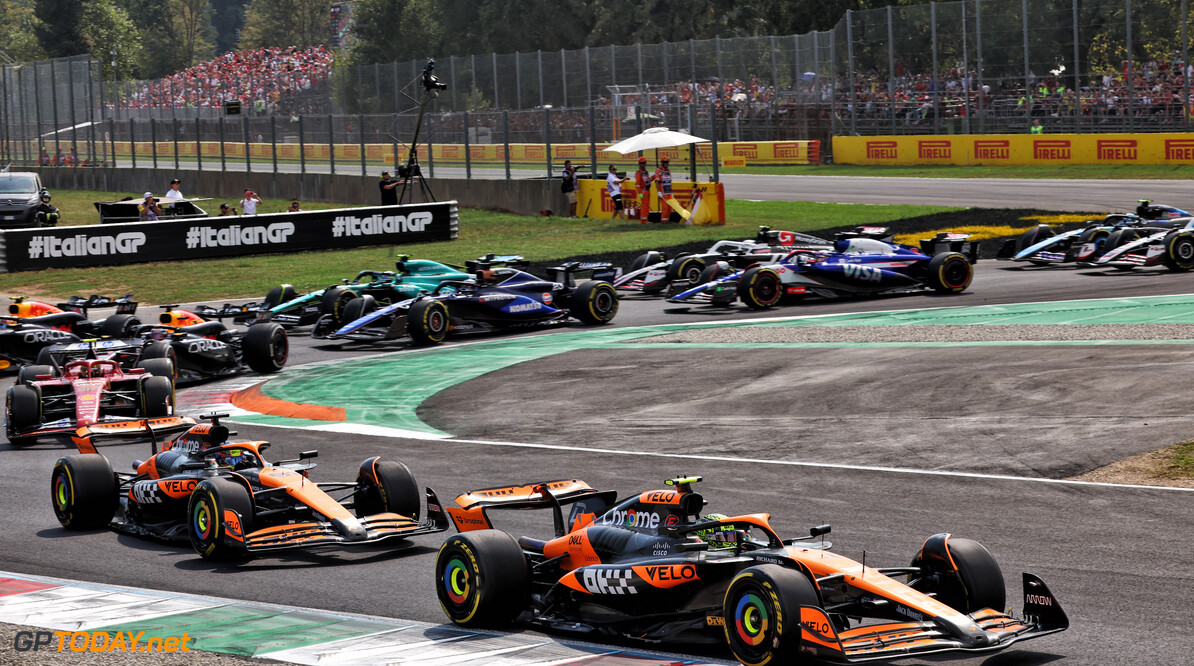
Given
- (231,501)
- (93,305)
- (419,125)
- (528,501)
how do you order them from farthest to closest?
(419,125) → (93,305) → (231,501) → (528,501)

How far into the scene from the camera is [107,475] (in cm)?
1081

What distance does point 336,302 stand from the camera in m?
22.5

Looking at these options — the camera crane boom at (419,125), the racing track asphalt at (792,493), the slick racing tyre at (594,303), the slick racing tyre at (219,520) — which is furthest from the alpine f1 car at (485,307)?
the camera crane boom at (419,125)

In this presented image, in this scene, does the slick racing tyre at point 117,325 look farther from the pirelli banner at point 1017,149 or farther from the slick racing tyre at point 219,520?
the pirelli banner at point 1017,149

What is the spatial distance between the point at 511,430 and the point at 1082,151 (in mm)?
35298

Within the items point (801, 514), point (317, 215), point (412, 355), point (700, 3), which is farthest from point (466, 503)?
point (700, 3)

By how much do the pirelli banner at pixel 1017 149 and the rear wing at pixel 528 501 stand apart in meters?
38.4

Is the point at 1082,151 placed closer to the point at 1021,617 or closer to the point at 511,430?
the point at 511,430

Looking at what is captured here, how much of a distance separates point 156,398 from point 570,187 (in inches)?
1030

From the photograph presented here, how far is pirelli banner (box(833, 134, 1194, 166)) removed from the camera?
42.8 metres

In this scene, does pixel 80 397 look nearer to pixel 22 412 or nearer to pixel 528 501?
pixel 22 412

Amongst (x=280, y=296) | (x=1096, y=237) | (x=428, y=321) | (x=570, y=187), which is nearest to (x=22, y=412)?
(x=428, y=321)

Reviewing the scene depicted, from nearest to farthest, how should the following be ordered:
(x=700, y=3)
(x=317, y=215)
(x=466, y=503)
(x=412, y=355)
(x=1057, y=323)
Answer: (x=466, y=503), (x=1057, y=323), (x=412, y=355), (x=317, y=215), (x=700, y=3)

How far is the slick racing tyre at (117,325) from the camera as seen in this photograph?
2030 centimetres
